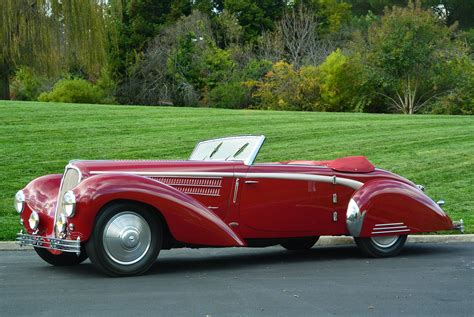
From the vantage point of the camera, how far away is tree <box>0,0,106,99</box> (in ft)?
71.9

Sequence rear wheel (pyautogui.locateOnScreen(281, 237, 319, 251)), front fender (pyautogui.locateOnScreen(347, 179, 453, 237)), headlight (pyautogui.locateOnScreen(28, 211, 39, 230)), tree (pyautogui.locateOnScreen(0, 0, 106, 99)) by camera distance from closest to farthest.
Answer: headlight (pyautogui.locateOnScreen(28, 211, 39, 230)) → front fender (pyautogui.locateOnScreen(347, 179, 453, 237)) → rear wheel (pyautogui.locateOnScreen(281, 237, 319, 251)) → tree (pyautogui.locateOnScreen(0, 0, 106, 99))

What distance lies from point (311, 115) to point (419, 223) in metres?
15.7

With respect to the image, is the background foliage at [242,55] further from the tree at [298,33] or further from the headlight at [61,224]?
the headlight at [61,224]

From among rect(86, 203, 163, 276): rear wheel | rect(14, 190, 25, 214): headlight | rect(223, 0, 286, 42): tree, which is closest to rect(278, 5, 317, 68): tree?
rect(223, 0, 286, 42): tree

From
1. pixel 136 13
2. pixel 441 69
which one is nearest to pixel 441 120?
pixel 441 69

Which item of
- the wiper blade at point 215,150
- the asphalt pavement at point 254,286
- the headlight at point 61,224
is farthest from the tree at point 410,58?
the headlight at point 61,224

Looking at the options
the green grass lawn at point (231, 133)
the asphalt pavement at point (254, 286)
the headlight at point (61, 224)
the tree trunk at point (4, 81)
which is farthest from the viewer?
the tree trunk at point (4, 81)

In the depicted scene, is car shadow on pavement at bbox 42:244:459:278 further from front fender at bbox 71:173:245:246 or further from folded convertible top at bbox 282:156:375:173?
folded convertible top at bbox 282:156:375:173

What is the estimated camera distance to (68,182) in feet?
26.5

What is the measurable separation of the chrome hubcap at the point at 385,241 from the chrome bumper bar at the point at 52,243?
3485 millimetres

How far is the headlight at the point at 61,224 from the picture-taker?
299 inches

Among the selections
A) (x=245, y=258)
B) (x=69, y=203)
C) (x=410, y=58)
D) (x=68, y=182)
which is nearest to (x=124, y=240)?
(x=69, y=203)

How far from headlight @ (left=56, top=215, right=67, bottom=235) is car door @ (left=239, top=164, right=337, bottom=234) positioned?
1834mm

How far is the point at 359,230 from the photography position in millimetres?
8922
